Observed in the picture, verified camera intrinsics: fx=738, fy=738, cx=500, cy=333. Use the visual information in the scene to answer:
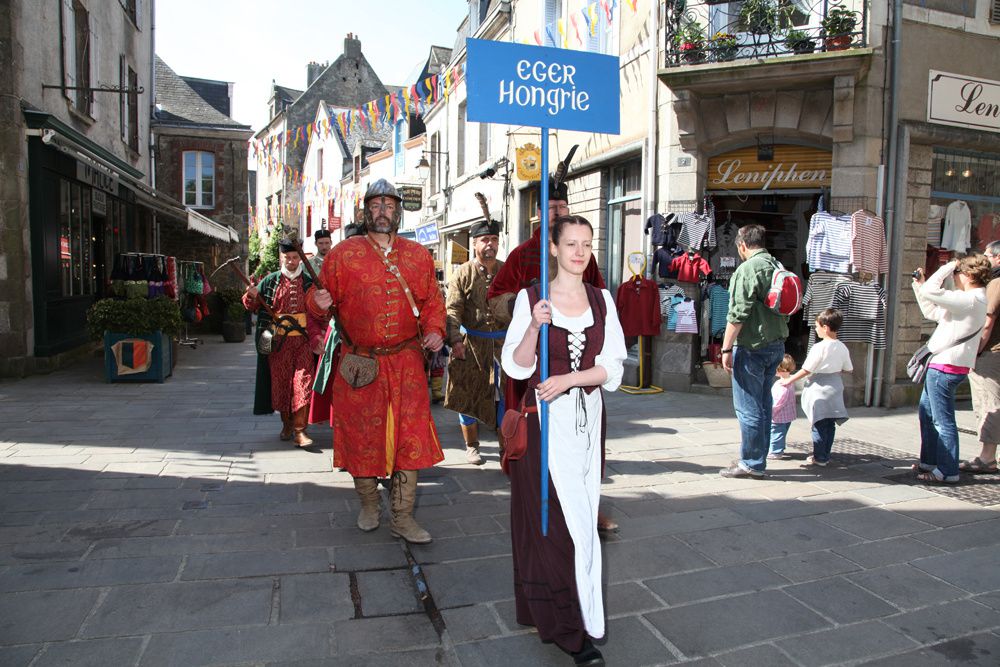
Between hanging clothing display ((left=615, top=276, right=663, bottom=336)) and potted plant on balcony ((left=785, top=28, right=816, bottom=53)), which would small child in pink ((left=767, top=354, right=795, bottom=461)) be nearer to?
hanging clothing display ((left=615, top=276, right=663, bottom=336))

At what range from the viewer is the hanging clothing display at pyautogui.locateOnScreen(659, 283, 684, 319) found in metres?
9.35

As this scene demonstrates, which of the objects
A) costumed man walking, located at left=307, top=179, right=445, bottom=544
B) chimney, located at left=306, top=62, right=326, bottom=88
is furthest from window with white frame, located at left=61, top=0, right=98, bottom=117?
chimney, located at left=306, top=62, right=326, bottom=88

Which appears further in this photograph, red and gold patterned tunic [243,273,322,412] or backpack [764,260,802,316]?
red and gold patterned tunic [243,273,322,412]

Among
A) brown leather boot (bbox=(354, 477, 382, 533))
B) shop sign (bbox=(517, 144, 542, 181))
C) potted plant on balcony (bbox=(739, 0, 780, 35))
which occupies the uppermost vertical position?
potted plant on balcony (bbox=(739, 0, 780, 35))

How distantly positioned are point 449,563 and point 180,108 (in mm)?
22769

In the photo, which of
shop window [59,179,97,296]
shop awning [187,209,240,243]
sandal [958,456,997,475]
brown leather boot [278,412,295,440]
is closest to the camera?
Answer: sandal [958,456,997,475]

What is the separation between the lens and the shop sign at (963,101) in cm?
867

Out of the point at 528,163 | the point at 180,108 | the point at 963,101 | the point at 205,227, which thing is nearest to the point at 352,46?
the point at 180,108

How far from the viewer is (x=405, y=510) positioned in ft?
13.3

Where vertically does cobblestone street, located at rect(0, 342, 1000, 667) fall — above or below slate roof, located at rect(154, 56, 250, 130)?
below

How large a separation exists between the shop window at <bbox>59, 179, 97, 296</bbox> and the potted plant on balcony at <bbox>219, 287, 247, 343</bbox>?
10.2 ft

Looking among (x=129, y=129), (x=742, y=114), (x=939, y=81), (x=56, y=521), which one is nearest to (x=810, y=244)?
(x=742, y=114)

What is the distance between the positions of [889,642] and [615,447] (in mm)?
3366

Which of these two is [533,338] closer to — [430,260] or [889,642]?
[430,260]
